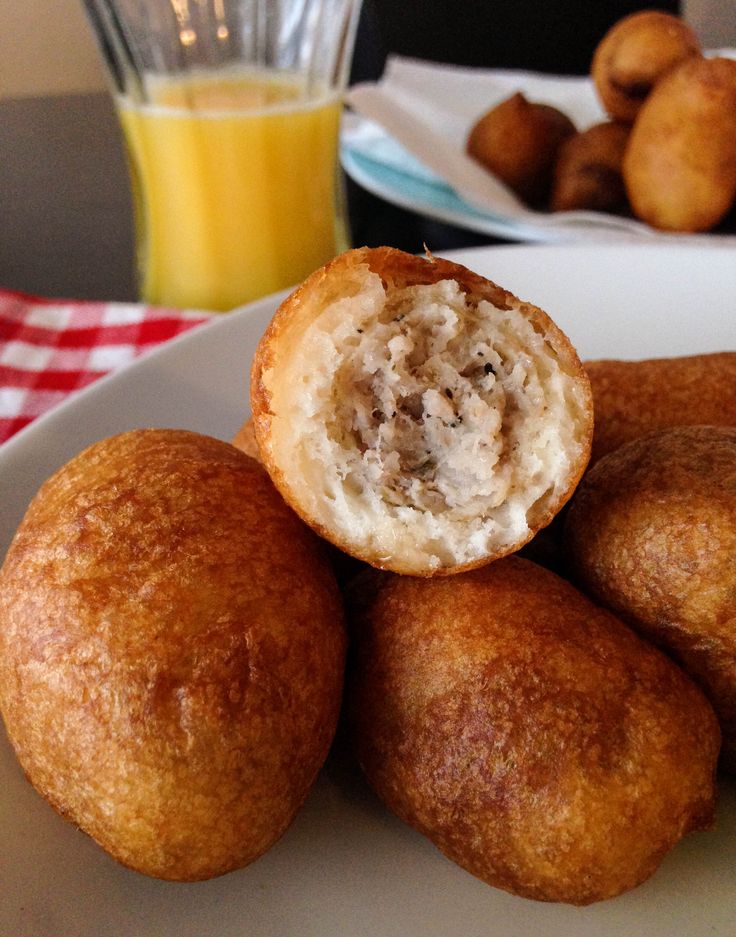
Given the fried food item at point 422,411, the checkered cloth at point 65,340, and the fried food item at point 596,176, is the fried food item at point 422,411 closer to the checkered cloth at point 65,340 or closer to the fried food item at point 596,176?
the checkered cloth at point 65,340

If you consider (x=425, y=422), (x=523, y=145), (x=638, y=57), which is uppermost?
(x=425, y=422)

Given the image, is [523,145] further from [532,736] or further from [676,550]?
[532,736]

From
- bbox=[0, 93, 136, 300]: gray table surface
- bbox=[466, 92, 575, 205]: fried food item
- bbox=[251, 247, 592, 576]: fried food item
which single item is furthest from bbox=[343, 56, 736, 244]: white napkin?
bbox=[251, 247, 592, 576]: fried food item

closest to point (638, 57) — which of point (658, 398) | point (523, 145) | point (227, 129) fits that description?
point (523, 145)

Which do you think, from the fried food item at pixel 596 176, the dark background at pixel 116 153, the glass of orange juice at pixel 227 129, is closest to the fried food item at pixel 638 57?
the fried food item at pixel 596 176

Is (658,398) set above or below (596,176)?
above

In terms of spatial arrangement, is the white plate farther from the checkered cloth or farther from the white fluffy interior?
the checkered cloth

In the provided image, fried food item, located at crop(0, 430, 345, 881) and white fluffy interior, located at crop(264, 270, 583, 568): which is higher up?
white fluffy interior, located at crop(264, 270, 583, 568)
